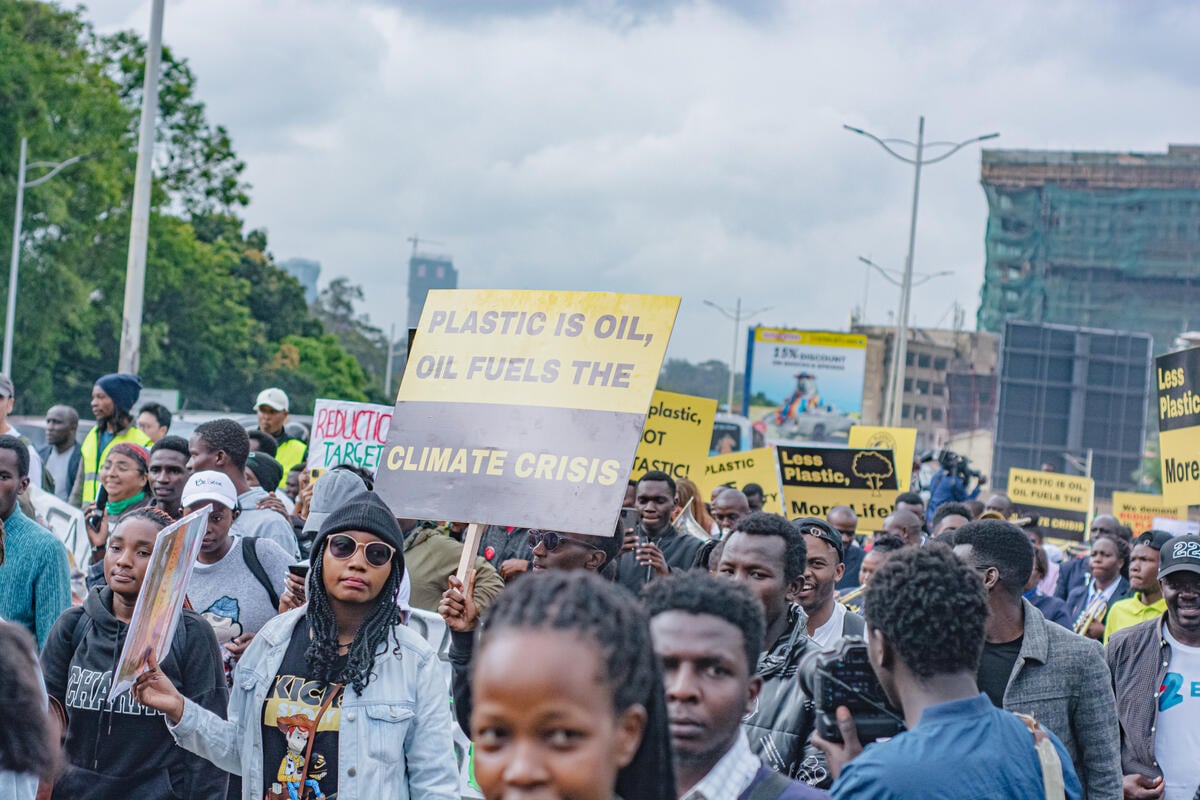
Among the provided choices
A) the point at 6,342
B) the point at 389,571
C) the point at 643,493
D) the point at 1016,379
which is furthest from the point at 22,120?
the point at 389,571

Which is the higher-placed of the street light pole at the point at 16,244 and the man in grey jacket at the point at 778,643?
the street light pole at the point at 16,244

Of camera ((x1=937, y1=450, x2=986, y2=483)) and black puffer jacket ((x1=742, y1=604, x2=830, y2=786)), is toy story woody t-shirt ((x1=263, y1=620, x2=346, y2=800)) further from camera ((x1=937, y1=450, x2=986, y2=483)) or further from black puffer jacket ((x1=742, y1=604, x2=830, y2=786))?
camera ((x1=937, y1=450, x2=986, y2=483))

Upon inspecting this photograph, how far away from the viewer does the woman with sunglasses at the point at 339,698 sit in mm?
3912

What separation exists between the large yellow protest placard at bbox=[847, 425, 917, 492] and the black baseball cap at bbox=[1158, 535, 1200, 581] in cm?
954

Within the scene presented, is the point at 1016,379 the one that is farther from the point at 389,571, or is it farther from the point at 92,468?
the point at 389,571

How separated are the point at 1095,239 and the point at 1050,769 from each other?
8577 cm

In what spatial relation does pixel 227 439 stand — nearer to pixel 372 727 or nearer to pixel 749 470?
pixel 372 727

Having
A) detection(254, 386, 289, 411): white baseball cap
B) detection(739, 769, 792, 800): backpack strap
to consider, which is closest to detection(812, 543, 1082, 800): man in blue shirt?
detection(739, 769, 792, 800): backpack strap

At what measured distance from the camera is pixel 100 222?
38875mm

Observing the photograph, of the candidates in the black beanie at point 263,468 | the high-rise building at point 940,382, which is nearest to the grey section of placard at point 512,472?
the black beanie at point 263,468

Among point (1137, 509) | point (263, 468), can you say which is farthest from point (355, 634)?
point (1137, 509)

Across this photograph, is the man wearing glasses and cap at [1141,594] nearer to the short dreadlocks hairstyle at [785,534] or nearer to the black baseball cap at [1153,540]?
the black baseball cap at [1153,540]

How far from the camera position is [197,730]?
161 inches

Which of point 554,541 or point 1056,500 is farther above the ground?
point 1056,500
